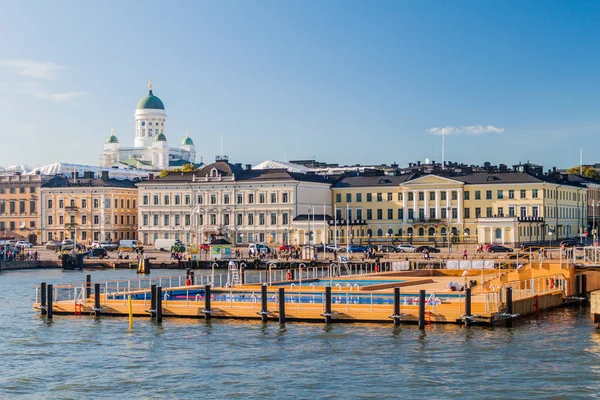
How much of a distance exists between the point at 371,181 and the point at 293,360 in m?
93.7

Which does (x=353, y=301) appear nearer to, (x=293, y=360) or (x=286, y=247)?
(x=293, y=360)

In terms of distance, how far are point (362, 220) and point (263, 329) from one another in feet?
277

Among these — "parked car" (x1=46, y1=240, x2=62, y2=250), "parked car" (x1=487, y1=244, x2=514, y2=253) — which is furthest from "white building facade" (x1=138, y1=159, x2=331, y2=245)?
"parked car" (x1=487, y1=244, x2=514, y2=253)

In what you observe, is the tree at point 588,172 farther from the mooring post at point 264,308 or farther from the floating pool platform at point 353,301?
the mooring post at point 264,308

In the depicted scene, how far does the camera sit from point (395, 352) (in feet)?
135

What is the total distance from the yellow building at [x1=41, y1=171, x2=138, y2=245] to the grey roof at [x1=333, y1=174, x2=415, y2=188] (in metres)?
30.4

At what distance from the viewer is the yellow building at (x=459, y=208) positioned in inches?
4742

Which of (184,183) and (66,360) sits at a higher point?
(184,183)

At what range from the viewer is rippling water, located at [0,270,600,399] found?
35.4m

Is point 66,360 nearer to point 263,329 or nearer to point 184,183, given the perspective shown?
point 263,329

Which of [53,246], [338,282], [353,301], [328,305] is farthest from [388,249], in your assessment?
[328,305]

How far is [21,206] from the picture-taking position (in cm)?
15025

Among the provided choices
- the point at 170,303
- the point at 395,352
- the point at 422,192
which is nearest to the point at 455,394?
the point at 395,352

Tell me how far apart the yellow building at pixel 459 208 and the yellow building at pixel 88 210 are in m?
30.5
